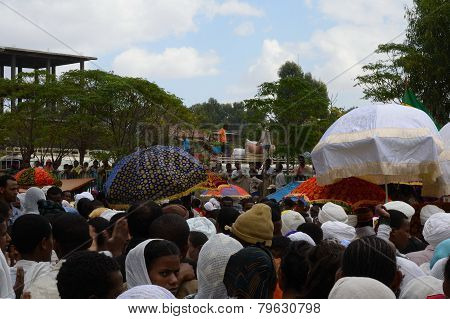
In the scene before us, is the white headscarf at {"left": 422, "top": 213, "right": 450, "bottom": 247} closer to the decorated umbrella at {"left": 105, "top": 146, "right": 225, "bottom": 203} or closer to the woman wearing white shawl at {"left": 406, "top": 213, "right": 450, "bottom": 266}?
the woman wearing white shawl at {"left": 406, "top": 213, "right": 450, "bottom": 266}

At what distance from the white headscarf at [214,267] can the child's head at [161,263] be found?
217 mm

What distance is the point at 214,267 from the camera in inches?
181

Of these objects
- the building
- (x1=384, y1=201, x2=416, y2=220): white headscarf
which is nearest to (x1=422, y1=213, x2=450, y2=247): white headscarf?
(x1=384, y1=201, x2=416, y2=220): white headscarf

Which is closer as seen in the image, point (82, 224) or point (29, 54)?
point (82, 224)

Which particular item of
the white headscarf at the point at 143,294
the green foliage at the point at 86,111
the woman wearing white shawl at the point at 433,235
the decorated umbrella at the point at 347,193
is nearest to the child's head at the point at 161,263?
the white headscarf at the point at 143,294

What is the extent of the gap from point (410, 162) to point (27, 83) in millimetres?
25878

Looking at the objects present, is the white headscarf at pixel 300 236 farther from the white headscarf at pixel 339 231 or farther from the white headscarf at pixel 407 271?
the white headscarf at pixel 407 271

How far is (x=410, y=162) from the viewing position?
8.75 m

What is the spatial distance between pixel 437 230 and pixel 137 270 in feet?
9.43

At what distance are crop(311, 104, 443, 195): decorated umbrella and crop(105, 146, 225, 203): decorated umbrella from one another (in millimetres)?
1963
